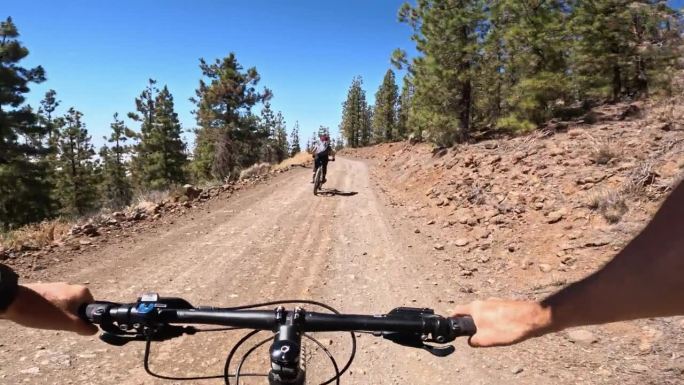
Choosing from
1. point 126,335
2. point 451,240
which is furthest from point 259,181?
point 126,335

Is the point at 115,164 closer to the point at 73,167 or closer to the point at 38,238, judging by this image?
the point at 73,167

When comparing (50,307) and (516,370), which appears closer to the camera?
(50,307)

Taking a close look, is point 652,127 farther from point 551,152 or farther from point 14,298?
point 14,298

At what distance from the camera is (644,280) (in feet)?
3.36

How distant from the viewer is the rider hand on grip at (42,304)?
4.35 feet

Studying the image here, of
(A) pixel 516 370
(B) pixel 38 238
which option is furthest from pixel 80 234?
(A) pixel 516 370

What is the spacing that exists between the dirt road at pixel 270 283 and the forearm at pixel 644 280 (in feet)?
9.39

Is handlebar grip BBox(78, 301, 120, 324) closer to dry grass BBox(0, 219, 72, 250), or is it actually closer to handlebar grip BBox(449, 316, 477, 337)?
handlebar grip BBox(449, 316, 477, 337)

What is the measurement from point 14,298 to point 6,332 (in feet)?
12.7

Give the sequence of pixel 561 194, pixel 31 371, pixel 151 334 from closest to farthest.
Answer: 1. pixel 151 334
2. pixel 31 371
3. pixel 561 194

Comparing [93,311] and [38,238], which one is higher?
[93,311]

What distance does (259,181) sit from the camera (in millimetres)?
17109

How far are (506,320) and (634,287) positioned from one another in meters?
0.42

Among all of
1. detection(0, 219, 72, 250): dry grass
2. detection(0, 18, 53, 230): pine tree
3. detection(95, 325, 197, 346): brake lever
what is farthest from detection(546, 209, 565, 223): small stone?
detection(0, 18, 53, 230): pine tree
